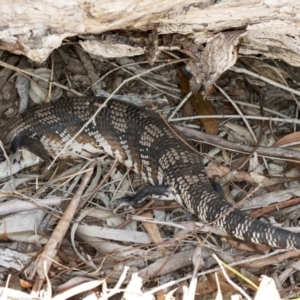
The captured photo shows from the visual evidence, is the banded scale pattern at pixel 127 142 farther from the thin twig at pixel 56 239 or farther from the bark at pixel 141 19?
the bark at pixel 141 19

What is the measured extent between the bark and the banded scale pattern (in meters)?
1.07

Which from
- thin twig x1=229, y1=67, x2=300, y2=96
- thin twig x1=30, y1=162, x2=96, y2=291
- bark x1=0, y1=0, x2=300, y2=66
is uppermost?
bark x1=0, y1=0, x2=300, y2=66

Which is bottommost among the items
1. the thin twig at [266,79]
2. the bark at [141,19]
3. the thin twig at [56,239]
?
the thin twig at [56,239]

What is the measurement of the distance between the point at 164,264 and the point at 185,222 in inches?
13.0

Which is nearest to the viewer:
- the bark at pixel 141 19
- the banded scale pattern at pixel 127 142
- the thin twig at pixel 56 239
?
the bark at pixel 141 19

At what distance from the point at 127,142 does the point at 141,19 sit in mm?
1596

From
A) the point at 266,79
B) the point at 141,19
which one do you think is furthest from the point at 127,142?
the point at 141,19

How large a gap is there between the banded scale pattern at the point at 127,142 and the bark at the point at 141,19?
107 centimetres

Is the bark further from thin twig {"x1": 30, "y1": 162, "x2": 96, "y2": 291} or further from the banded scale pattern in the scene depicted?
the banded scale pattern

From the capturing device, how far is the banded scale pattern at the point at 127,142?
3980 mm

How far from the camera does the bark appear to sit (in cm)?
289

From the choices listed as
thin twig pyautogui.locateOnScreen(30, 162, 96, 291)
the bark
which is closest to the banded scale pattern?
thin twig pyautogui.locateOnScreen(30, 162, 96, 291)

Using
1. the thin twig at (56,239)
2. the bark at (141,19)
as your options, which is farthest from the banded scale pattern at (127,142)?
the bark at (141,19)

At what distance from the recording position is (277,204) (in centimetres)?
384
